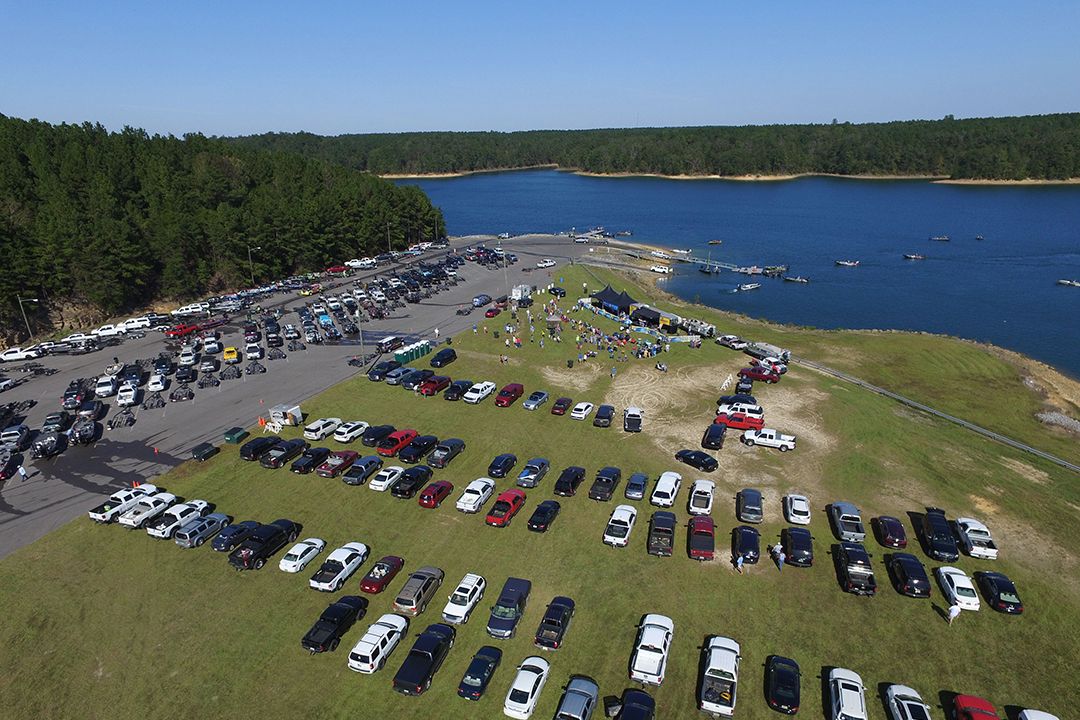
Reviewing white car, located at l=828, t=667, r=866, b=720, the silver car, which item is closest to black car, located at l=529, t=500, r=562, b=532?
white car, located at l=828, t=667, r=866, b=720

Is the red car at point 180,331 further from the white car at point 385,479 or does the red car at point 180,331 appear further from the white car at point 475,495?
the white car at point 475,495

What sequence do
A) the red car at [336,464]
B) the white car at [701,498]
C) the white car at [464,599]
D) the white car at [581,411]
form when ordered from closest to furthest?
the white car at [464,599] → the white car at [701,498] → the red car at [336,464] → the white car at [581,411]

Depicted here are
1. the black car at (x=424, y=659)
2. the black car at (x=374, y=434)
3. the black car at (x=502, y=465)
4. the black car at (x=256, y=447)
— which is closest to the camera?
the black car at (x=424, y=659)

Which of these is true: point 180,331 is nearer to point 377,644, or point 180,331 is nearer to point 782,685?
point 377,644

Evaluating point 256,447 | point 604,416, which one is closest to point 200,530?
point 256,447

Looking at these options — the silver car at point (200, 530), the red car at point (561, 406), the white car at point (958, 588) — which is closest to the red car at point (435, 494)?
the silver car at point (200, 530)

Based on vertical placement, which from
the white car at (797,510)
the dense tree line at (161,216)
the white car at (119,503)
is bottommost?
the white car at (119,503)

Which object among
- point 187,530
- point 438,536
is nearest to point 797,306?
point 438,536
